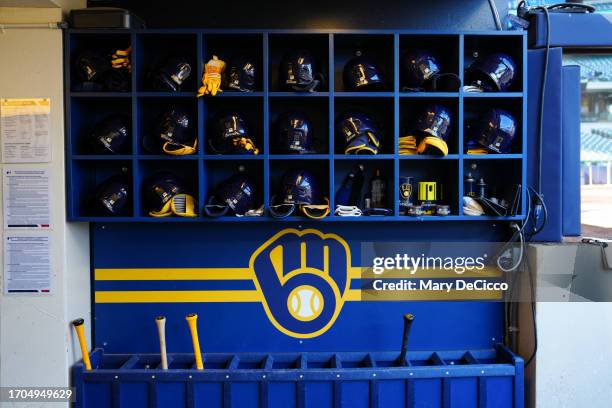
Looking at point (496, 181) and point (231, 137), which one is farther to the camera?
point (496, 181)

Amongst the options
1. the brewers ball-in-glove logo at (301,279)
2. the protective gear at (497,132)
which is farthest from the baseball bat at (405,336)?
the protective gear at (497,132)

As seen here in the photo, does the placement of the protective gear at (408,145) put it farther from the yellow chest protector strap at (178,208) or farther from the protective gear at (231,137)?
the yellow chest protector strap at (178,208)

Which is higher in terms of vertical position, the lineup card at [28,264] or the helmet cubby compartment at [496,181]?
the helmet cubby compartment at [496,181]

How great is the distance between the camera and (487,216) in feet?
7.75

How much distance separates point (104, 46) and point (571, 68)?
2.65 m

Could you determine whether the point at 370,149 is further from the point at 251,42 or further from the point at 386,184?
the point at 251,42

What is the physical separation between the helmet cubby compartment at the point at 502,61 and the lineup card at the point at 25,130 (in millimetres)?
2300

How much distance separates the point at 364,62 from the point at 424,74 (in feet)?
1.08

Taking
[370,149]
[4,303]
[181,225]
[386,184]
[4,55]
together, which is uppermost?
[4,55]

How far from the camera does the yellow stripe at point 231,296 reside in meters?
2.57

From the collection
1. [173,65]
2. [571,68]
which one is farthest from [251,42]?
[571,68]

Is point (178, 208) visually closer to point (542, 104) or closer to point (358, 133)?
point (358, 133)

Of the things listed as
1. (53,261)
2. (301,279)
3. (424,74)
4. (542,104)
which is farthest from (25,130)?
(542,104)

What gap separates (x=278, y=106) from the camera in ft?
8.41
